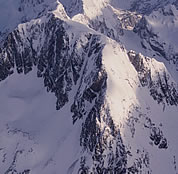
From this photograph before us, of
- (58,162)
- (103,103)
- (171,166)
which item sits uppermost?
(103,103)

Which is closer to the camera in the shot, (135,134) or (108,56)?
(135,134)

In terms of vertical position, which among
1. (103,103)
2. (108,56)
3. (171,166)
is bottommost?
(171,166)

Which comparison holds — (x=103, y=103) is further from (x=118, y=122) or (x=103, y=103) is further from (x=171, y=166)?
(x=171, y=166)

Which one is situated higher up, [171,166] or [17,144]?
[17,144]

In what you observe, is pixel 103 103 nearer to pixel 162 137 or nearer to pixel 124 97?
→ pixel 124 97

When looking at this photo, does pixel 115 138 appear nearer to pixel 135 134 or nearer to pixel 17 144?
pixel 135 134

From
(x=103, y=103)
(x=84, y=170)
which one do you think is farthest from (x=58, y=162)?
(x=103, y=103)

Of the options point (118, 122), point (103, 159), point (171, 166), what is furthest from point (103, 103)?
point (171, 166)

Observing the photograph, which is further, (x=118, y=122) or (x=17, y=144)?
(x=17, y=144)

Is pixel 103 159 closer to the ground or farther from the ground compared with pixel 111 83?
closer to the ground
